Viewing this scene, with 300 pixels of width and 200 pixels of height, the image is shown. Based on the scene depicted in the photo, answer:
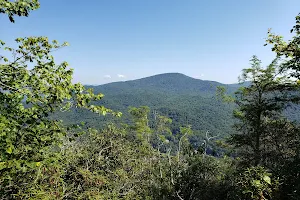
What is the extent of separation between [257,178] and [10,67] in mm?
4217

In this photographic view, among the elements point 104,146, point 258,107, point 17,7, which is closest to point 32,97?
point 17,7

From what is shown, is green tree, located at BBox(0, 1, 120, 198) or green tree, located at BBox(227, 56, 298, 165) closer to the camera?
green tree, located at BBox(0, 1, 120, 198)

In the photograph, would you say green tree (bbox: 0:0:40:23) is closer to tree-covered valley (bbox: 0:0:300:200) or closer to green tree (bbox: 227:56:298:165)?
tree-covered valley (bbox: 0:0:300:200)

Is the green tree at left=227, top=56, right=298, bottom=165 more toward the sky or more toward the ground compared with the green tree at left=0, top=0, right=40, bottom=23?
more toward the ground

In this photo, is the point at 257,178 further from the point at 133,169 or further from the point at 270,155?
the point at 270,155

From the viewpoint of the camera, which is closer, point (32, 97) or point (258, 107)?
point (32, 97)

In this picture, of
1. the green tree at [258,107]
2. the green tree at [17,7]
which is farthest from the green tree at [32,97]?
the green tree at [258,107]

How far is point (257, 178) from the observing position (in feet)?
14.3

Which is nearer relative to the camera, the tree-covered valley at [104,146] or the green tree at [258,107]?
the tree-covered valley at [104,146]

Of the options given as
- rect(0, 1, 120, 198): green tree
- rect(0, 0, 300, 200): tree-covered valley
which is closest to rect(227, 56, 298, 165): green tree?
rect(0, 0, 300, 200): tree-covered valley

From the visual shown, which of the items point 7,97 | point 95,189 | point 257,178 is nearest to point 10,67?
point 7,97

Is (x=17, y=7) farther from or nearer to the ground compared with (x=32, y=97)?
farther from the ground

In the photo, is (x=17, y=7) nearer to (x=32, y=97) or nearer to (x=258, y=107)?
(x=32, y=97)

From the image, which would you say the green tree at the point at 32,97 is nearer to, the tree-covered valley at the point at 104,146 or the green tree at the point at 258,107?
the tree-covered valley at the point at 104,146
